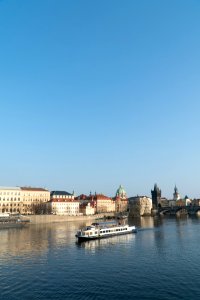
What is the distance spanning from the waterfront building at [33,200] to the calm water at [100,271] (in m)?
101

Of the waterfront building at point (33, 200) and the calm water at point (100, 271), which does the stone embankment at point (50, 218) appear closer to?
the waterfront building at point (33, 200)

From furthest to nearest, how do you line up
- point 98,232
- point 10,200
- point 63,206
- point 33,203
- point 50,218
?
point 33,203
point 63,206
point 10,200
point 50,218
point 98,232

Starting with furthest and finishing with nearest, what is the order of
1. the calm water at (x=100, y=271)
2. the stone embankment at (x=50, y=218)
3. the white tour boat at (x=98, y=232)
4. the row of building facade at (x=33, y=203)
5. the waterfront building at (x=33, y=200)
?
1. the waterfront building at (x=33, y=200)
2. the row of building facade at (x=33, y=203)
3. the stone embankment at (x=50, y=218)
4. the white tour boat at (x=98, y=232)
5. the calm water at (x=100, y=271)

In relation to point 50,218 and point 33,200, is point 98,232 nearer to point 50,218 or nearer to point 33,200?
point 50,218

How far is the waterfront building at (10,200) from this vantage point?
153500 mm

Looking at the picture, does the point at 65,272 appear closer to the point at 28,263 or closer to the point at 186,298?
the point at 28,263

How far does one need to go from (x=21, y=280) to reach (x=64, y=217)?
99.0 meters

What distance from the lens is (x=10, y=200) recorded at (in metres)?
156

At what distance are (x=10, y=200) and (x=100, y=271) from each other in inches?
4863

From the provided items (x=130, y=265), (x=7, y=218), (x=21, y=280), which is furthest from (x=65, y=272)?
(x=7, y=218)

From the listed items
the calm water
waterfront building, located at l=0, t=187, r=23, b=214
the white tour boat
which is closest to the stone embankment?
waterfront building, located at l=0, t=187, r=23, b=214

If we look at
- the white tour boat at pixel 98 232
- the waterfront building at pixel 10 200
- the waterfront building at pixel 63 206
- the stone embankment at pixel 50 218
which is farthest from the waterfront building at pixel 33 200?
the white tour boat at pixel 98 232

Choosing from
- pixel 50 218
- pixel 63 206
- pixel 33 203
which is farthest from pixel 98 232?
pixel 33 203

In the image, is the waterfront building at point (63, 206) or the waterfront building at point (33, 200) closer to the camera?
the waterfront building at point (63, 206)
